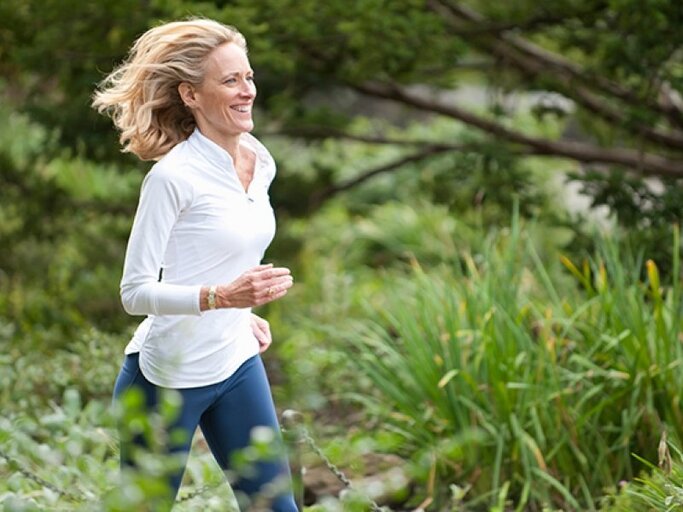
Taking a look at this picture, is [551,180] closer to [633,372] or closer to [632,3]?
[632,3]

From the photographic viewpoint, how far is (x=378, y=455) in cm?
Result: 588

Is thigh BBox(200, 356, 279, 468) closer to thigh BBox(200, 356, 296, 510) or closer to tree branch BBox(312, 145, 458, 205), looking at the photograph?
thigh BBox(200, 356, 296, 510)

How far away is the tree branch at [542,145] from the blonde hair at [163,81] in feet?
13.7

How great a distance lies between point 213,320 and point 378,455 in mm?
2380

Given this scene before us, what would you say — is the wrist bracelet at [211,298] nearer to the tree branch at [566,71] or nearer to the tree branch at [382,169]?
the tree branch at [566,71]

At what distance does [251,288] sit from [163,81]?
74cm

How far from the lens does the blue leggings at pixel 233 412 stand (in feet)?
12.1

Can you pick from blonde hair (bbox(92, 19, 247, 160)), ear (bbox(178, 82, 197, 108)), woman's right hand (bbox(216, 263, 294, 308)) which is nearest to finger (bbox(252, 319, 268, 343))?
woman's right hand (bbox(216, 263, 294, 308))

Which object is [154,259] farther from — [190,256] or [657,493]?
[657,493]

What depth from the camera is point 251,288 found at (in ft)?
11.2

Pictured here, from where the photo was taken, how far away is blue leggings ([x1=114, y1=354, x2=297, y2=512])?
3.68 meters

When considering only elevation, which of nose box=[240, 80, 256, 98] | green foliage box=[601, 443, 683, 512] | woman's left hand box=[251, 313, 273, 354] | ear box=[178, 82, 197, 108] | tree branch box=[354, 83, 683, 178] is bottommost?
tree branch box=[354, 83, 683, 178]

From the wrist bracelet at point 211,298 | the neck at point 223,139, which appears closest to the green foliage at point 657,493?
the wrist bracelet at point 211,298

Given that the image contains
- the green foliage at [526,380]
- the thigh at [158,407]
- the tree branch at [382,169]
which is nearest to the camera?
the thigh at [158,407]
